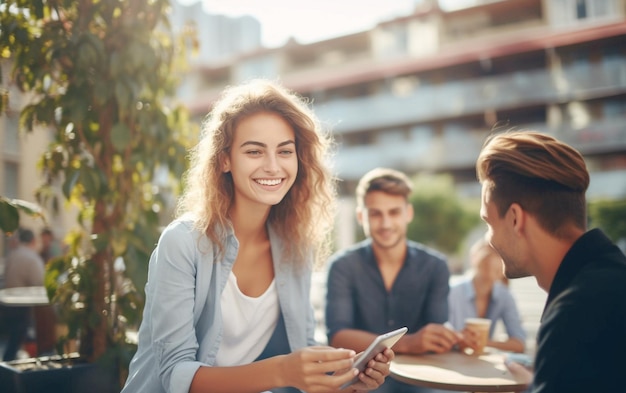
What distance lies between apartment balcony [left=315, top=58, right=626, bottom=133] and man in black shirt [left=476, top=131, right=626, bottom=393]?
23.3 metres

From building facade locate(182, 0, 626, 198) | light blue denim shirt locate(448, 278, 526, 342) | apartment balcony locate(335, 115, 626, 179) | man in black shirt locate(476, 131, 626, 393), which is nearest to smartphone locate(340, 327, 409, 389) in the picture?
man in black shirt locate(476, 131, 626, 393)

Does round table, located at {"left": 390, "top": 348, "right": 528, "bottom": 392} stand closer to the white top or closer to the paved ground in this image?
the white top

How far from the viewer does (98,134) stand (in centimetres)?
303

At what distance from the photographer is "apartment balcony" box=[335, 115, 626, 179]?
888 inches

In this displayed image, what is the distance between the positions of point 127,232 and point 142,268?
20 cm

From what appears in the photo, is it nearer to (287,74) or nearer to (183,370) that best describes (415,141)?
(287,74)

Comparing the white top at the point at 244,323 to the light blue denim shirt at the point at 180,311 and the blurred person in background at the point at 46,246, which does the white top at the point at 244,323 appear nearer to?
the light blue denim shirt at the point at 180,311

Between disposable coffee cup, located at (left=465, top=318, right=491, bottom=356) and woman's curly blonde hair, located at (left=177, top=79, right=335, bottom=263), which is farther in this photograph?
disposable coffee cup, located at (left=465, top=318, right=491, bottom=356)

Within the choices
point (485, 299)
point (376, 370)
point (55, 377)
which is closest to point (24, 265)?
point (55, 377)

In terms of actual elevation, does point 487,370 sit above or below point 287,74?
below

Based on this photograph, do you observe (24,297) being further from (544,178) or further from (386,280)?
(544,178)

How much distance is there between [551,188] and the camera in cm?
157

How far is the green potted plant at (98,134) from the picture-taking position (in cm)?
278

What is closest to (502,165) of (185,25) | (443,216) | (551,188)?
(551,188)
